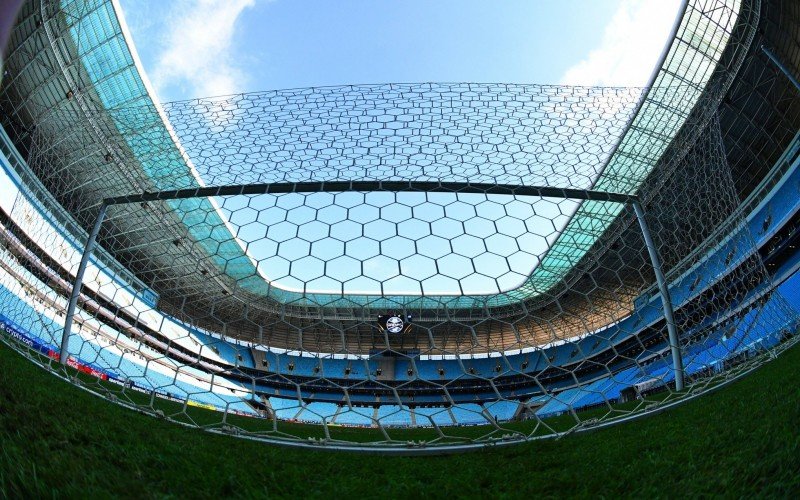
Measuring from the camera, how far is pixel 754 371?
4270mm

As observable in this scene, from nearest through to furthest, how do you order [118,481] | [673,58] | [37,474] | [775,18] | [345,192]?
[37,474], [118,481], [345,192], [775,18], [673,58]

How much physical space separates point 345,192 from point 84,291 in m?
4.50

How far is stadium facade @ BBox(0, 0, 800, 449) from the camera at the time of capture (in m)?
4.89

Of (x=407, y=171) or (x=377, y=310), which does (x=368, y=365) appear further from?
(x=407, y=171)

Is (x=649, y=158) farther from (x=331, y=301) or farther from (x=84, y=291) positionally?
(x=84, y=291)

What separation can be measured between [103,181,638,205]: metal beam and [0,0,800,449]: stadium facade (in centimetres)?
3

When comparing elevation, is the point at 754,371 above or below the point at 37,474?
above

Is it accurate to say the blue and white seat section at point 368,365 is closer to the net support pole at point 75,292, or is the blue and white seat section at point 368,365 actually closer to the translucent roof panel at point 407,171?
the net support pole at point 75,292

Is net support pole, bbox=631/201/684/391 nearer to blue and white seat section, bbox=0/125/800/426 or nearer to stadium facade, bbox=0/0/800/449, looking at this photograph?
stadium facade, bbox=0/0/800/449

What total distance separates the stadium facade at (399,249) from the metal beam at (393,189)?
0.09 ft

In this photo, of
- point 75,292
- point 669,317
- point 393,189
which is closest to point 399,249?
point 393,189

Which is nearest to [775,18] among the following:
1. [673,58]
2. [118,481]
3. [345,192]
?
[673,58]

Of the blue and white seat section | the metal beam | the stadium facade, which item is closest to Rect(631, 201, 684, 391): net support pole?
the stadium facade

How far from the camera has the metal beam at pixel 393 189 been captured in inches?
211
